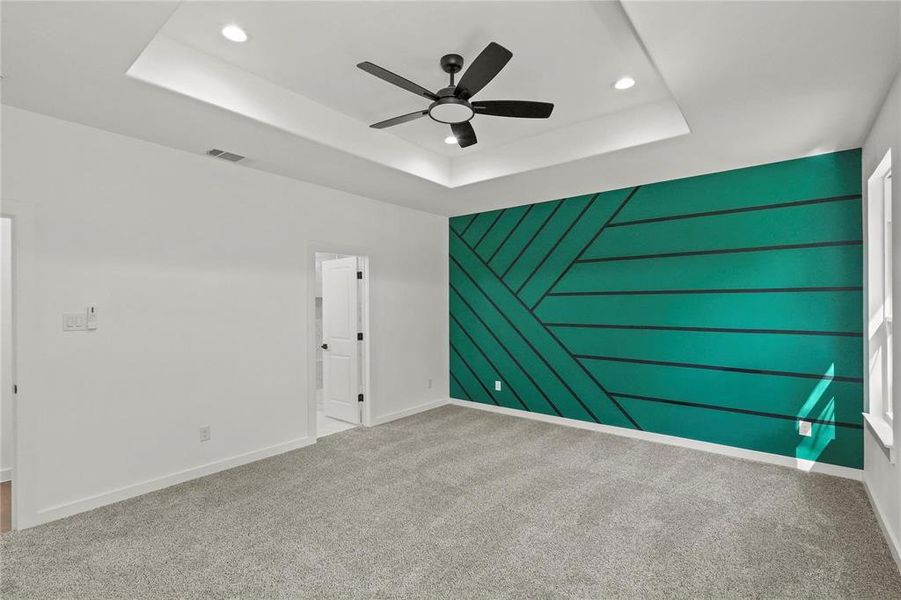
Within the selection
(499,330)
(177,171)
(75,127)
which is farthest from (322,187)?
(499,330)

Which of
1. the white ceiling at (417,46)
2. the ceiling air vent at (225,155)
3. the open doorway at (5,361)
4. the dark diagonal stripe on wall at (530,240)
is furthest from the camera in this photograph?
the dark diagonal stripe on wall at (530,240)

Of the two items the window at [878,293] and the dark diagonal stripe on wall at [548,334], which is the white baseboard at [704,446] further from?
the window at [878,293]

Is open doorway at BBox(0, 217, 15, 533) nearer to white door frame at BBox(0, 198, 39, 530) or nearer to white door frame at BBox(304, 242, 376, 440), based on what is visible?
white door frame at BBox(0, 198, 39, 530)

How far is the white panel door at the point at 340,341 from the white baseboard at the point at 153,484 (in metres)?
1.00

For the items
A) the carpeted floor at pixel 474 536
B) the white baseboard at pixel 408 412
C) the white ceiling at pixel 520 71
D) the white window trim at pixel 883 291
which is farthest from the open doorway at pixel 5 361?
the white window trim at pixel 883 291

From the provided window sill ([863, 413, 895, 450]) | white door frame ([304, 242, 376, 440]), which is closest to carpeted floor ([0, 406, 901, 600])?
window sill ([863, 413, 895, 450])

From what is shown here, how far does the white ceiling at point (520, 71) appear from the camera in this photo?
6.72ft

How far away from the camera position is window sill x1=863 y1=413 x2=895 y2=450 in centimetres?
263

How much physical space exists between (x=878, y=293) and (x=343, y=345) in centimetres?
503

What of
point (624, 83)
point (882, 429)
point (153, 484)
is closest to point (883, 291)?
point (882, 429)

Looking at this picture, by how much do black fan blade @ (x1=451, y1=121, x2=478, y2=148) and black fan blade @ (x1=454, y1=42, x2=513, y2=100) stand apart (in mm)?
337

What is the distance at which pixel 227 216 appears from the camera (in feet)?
12.8

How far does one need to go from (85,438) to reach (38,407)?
1.17 feet

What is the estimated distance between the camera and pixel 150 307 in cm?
344
